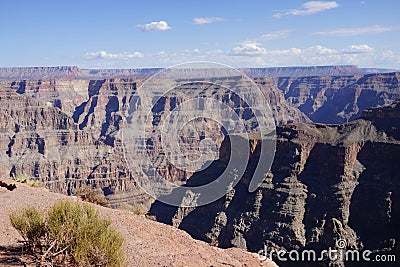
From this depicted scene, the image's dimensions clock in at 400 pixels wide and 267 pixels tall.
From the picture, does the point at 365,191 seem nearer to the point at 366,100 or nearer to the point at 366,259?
the point at 366,259

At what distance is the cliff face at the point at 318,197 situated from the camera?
45.2 m

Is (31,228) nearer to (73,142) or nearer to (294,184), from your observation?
(294,184)

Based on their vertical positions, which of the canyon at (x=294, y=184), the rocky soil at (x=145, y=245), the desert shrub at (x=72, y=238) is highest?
the desert shrub at (x=72, y=238)

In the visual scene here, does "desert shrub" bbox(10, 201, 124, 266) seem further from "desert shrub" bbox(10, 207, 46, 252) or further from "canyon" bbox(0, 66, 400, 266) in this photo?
"canyon" bbox(0, 66, 400, 266)

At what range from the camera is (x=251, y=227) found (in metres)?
50.1

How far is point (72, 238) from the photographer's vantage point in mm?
10297

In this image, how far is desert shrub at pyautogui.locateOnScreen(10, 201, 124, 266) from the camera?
9.91 metres

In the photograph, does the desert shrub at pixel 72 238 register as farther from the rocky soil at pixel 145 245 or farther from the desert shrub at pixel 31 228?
the rocky soil at pixel 145 245

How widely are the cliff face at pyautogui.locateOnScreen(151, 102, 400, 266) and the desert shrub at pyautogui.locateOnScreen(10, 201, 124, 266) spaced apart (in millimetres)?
33394

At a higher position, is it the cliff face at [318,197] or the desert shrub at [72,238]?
the desert shrub at [72,238]

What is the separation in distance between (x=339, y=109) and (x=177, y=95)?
75.0 m

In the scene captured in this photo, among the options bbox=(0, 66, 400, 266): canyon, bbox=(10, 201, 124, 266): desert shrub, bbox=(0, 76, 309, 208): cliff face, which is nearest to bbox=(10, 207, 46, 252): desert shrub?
bbox=(10, 201, 124, 266): desert shrub

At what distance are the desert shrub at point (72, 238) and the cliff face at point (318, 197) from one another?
33.4m

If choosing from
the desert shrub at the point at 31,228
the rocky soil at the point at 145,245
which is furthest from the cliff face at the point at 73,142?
the desert shrub at the point at 31,228
